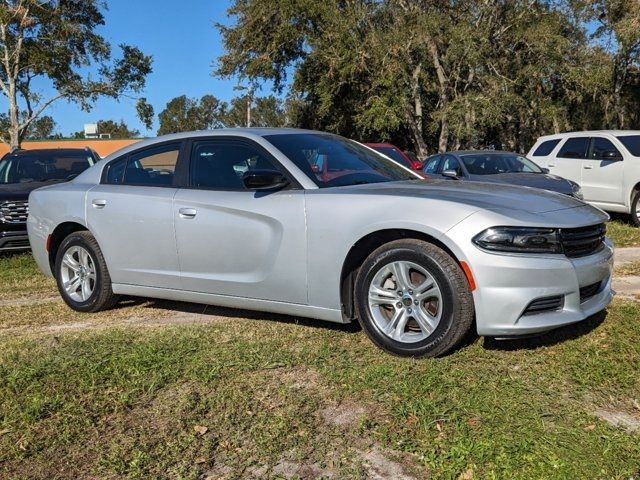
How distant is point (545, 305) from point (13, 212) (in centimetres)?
755

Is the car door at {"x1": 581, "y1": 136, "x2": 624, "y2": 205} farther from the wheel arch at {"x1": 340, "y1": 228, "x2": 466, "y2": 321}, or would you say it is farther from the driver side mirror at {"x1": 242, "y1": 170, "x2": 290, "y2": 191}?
the driver side mirror at {"x1": 242, "y1": 170, "x2": 290, "y2": 191}

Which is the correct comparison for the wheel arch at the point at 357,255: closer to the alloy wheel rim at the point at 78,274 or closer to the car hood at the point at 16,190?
the alloy wheel rim at the point at 78,274

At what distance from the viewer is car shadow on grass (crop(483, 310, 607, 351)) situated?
430cm

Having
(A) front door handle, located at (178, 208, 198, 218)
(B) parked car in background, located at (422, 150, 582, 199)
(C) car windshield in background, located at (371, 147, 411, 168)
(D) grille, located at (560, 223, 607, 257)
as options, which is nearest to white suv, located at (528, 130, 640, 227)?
(B) parked car in background, located at (422, 150, 582, 199)

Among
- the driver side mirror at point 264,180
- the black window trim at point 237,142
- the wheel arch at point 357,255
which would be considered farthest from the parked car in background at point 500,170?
the wheel arch at point 357,255

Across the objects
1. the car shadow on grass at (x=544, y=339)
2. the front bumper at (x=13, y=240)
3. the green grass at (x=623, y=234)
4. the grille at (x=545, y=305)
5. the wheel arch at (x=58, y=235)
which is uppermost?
the wheel arch at (x=58, y=235)

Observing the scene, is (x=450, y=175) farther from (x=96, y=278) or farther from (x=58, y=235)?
(x=58, y=235)

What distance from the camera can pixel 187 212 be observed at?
16.5ft

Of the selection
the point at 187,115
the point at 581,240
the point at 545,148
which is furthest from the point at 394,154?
the point at 187,115

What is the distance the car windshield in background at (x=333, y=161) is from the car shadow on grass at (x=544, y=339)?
146 centimetres

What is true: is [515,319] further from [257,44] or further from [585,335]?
[257,44]

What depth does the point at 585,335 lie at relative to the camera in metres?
4.50

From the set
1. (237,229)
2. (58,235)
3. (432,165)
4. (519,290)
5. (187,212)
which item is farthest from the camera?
(432,165)

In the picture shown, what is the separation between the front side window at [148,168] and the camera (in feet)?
17.7
